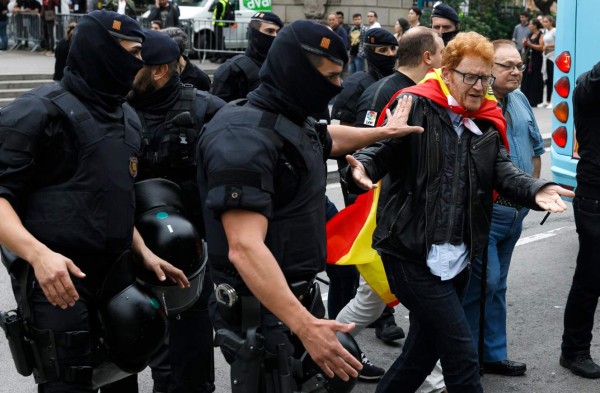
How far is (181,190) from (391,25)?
863 inches

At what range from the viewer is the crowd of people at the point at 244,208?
3.32 m

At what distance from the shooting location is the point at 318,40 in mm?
3350

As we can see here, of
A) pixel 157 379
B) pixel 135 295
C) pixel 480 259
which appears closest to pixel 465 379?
pixel 480 259

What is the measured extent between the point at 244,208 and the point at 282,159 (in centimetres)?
26

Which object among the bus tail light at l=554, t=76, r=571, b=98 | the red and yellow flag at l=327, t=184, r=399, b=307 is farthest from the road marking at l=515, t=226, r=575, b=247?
the red and yellow flag at l=327, t=184, r=399, b=307

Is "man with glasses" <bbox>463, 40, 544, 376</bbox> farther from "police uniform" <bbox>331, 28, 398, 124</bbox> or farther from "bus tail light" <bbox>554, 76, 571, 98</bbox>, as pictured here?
"bus tail light" <bbox>554, 76, 571, 98</bbox>

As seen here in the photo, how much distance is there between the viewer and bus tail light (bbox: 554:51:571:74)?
7.71 meters

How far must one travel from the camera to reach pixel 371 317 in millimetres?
5195

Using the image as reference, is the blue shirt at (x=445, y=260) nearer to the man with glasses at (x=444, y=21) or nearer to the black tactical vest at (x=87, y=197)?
the black tactical vest at (x=87, y=197)

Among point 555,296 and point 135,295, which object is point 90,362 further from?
point 555,296

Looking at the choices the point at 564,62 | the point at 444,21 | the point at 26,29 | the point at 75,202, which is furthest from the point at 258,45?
the point at 26,29

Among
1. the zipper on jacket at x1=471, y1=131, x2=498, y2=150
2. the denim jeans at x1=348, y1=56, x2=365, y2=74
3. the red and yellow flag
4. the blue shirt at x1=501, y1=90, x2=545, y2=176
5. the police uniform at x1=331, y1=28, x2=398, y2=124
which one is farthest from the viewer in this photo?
the denim jeans at x1=348, y1=56, x2=365, y2=74

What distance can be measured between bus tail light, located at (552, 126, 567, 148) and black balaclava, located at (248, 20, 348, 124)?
15.8 ft

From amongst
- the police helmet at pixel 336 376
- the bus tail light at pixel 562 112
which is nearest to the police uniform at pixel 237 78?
the bus tail light at pixel 562 112
